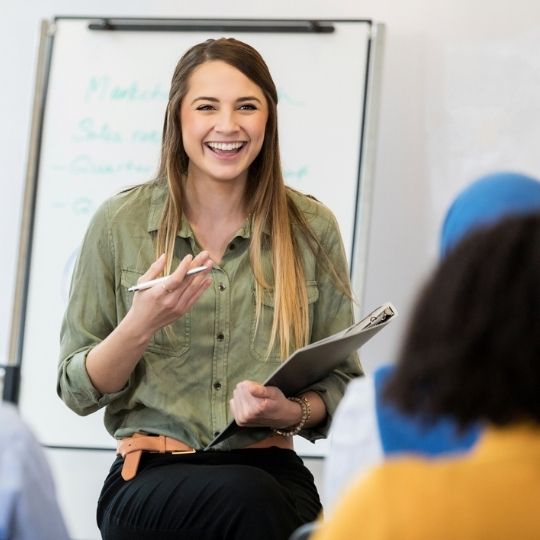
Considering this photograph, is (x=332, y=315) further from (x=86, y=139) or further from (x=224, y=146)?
(x=86, y=139)

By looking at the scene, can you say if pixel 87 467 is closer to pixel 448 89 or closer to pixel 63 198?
pixel 63 198

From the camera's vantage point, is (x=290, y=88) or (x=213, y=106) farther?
(x=290, y=88)

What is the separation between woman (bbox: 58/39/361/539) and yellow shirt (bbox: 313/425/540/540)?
1.01 metres

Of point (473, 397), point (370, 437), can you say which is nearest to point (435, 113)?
point (370, 437)

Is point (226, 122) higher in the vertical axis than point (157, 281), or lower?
higher

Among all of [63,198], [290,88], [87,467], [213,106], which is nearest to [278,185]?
[213,106]

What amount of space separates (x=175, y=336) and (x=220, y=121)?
0.42 meters

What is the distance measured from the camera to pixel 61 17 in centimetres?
318

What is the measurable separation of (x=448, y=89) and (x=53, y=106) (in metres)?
1.08

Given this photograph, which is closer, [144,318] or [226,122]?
[144,318]

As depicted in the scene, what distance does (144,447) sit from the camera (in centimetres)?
201

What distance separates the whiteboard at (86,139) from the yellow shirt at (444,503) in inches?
87.9

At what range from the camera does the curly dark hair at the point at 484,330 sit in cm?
88

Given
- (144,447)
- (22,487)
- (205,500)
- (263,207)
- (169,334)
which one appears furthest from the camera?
(263,207)
